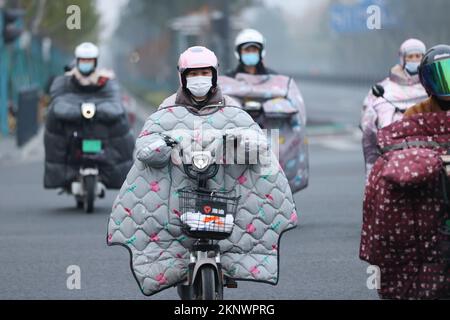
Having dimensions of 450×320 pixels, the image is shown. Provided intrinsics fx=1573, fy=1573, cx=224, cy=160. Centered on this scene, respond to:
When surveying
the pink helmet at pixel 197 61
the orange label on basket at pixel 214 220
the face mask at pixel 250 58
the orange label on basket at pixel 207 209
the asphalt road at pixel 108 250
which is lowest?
the asphalt road at pixel 108 250

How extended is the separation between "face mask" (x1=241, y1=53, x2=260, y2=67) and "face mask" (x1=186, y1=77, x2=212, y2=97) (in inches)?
220

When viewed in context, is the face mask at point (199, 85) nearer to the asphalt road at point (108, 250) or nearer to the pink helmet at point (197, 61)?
the pink helmet at point (197, 61)

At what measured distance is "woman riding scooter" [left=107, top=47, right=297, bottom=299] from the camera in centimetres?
841

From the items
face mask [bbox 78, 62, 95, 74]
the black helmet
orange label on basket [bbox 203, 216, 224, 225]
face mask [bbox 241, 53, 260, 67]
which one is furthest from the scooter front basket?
face mask [bbox 78, 62, 95, 74]

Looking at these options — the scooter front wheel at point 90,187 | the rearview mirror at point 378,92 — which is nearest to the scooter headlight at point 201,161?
the rearview mirror at point 378,92

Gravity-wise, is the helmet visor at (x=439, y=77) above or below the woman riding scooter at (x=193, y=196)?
above

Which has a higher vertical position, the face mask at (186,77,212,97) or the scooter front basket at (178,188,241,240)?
the face mask at (186,77,212,97)

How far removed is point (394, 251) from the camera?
771 centimetres

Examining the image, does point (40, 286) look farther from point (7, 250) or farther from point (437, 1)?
point (437, 1)

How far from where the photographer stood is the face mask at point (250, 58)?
46.5 ft

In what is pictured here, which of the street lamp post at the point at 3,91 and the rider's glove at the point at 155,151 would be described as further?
the street lamp post at the point at 3,91

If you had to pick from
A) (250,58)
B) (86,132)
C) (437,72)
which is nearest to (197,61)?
(437,72)

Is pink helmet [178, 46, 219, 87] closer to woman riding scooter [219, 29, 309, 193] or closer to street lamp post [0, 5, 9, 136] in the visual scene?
woman riding scooter [219, 29, 309, 193]

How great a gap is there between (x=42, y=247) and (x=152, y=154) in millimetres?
5072
